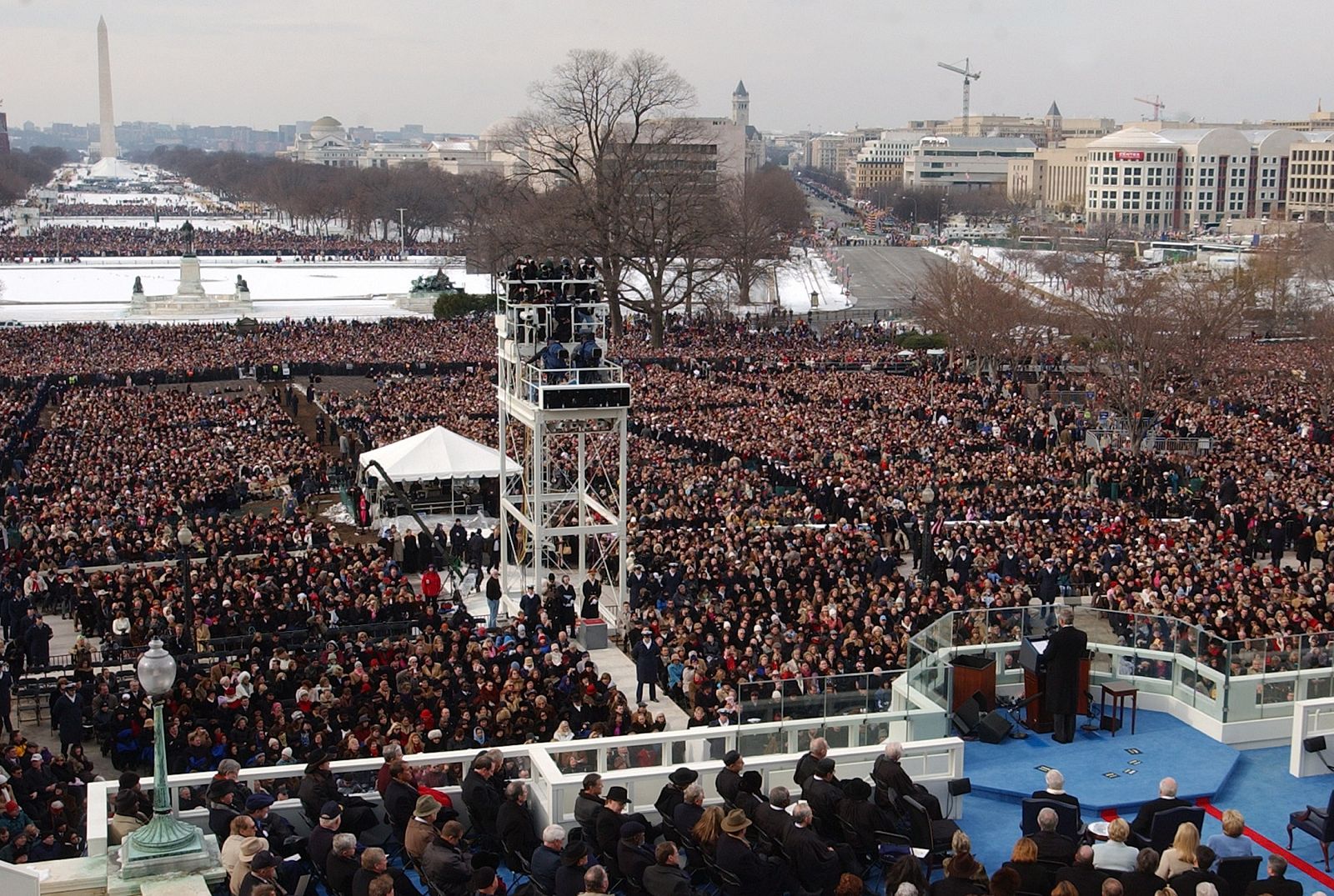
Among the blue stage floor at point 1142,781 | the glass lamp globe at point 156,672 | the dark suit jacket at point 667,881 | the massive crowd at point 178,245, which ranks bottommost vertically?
the blue stage floor at point 1142,781

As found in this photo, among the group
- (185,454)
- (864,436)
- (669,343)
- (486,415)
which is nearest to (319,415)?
(486,415)

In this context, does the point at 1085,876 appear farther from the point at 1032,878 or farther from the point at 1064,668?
the point at 1064,668

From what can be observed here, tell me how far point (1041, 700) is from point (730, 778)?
435 centimetres

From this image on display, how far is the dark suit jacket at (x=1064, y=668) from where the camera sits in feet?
48.0

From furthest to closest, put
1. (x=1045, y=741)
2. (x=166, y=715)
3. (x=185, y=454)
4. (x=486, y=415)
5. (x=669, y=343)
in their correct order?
(x=669, y=343) < (x=486, y=415) < (x=185, y=454) < (x=166, y=715) < (x=1045, y=741)

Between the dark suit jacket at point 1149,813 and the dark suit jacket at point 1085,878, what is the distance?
5.49 ft

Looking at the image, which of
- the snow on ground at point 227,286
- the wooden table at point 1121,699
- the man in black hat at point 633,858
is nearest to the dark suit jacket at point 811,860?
the man in black hat at point 633,858

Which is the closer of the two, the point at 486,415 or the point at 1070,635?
the point at 1070,635

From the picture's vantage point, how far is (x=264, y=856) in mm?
10000

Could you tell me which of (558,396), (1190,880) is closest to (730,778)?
(1190,880)

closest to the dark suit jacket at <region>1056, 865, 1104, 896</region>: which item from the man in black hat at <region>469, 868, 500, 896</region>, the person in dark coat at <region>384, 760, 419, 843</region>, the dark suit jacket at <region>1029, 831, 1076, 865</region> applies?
the dark suit jacket at <region>1029, 831, 1076, 865</region>

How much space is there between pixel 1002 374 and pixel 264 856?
47.1 metres

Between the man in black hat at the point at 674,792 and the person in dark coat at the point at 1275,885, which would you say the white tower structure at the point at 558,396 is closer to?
the man in black hat at the point at 674,792

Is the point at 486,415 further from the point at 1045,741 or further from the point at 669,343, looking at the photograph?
the point at 1045,741
